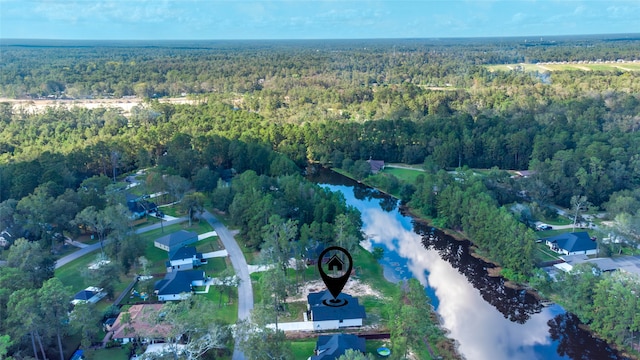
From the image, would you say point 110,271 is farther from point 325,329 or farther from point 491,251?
point 491,251

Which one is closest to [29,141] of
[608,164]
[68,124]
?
[68,124]

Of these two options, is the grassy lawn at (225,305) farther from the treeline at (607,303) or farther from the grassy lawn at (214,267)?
the treeline at (607,303)

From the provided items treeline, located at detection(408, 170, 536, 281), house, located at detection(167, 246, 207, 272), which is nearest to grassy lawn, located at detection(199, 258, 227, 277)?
house, located at detection(167, 246, 207, 272)

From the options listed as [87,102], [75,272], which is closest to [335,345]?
[75,272]

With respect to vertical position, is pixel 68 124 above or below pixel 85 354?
above

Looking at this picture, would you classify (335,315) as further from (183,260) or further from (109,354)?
(183,260)

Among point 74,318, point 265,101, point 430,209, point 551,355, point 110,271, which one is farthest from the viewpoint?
point 265,101

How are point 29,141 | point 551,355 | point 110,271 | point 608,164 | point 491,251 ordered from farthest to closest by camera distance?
point 29,141, point 608,164, point 491,251, point 110,271, point 551,355
